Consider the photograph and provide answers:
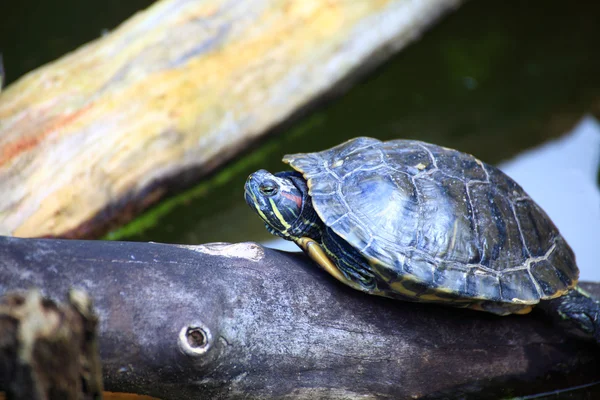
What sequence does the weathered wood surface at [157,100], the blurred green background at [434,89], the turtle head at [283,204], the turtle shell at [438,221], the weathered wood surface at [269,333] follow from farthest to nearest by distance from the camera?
the blurred green background at [434,89]
the weathered wood surface at [157,100]
the turtle head at [283,204]
the turtle shell at [438,221]
the weathered wood surface at [269,333]

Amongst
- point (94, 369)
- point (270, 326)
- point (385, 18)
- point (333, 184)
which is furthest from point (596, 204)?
point (94, 369)

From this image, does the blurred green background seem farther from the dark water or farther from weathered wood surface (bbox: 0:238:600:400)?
weathered wood surface (bbox: 0:238:600:400)

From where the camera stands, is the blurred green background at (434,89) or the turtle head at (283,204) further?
the blurred green background at (434,89)

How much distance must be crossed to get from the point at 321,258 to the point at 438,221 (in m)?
0.54

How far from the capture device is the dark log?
142 centimetres

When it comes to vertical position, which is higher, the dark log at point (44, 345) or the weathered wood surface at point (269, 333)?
the dark log at point (44, 345)

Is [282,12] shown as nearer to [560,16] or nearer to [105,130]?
[105,130]

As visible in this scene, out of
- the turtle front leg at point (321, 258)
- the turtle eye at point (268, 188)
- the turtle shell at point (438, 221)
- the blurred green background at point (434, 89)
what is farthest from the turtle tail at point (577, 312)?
the blurred green background at point (434, 89)

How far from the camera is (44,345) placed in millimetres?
1431

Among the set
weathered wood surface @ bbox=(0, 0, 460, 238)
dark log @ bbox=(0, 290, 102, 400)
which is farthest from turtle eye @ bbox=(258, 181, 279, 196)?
weathered wood surface @ bbox=(0, 0, 460, 238)

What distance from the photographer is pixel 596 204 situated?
4141 mm

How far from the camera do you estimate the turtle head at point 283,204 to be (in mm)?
2588

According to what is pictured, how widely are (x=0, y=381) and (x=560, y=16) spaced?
6530mm

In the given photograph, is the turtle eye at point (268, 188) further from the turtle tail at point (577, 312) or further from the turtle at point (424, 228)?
the turtle tail at point (577, 312)
